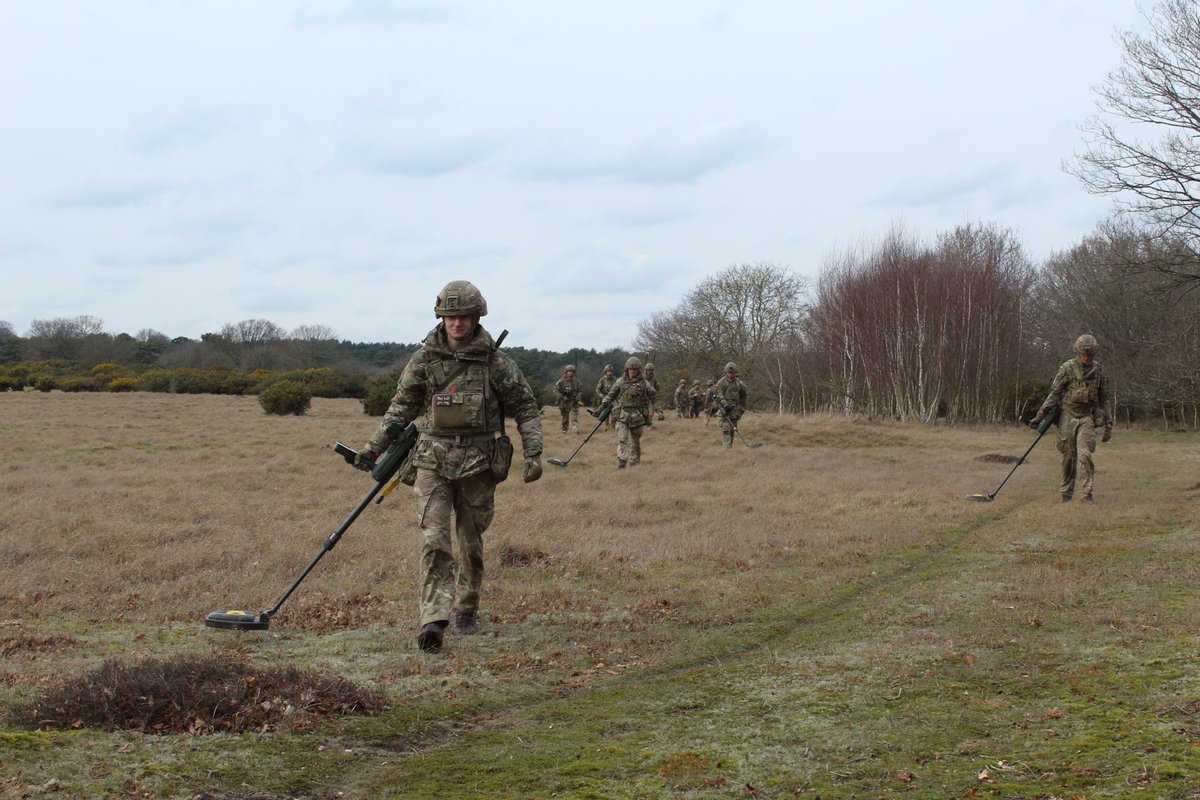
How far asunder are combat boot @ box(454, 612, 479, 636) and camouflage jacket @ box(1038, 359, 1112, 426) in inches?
411

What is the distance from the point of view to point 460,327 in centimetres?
726

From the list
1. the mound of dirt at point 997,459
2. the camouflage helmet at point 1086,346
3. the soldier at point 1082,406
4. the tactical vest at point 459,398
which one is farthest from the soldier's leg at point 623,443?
the tactical vest at point 459,398

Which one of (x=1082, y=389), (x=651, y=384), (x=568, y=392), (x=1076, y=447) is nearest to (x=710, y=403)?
(x=651, y=384)

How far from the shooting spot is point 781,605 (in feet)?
27.6

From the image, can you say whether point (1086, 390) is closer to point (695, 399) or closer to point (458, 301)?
point (458, 301)

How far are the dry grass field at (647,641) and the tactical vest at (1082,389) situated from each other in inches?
56.7

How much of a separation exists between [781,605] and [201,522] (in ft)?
25.0

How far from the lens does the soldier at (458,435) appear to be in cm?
717

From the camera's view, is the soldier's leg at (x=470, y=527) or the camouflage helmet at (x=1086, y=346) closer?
the soldier's leg at (x=470, y=527)

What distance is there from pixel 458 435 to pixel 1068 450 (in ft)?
37.3

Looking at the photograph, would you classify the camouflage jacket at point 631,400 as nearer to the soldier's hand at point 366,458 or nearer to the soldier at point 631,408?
the soldier at point 631,408

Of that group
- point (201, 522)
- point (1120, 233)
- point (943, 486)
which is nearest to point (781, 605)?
point (201, 522)

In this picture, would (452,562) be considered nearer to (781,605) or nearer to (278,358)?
(781,605)

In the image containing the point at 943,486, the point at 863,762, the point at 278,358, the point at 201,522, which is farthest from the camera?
the point at 278,358
